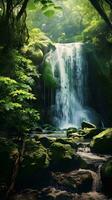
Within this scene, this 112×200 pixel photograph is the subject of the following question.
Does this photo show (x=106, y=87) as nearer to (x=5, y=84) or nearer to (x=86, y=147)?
(x=86, y=147)

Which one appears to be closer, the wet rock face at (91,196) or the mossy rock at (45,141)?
the wet rock face at (91,196)

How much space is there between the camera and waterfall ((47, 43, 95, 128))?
19.1 meters

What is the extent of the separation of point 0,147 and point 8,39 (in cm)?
448

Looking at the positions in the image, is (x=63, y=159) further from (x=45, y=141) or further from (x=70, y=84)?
(x=70, y=84)

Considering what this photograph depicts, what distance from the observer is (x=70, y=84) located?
66.2 ft

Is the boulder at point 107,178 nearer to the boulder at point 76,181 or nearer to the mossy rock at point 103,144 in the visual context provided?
the boulder at point 76,181

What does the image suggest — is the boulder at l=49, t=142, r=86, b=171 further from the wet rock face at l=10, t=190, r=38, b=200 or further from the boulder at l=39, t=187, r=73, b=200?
the wet rock face at l=10, t=190, r=38, b=200

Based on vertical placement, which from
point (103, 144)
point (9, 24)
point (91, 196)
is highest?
point (9, 24)

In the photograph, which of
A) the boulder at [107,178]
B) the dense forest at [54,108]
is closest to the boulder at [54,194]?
the dense forest at [54,108]

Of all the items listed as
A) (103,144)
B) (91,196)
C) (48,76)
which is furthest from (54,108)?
(91,196)

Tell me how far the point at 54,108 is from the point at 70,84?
227 centimetres

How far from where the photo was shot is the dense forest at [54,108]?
24.3 feet

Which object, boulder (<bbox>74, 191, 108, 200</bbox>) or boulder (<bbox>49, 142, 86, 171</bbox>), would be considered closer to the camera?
boulder (<bbox>74, 191, 108, 200</bbox>)

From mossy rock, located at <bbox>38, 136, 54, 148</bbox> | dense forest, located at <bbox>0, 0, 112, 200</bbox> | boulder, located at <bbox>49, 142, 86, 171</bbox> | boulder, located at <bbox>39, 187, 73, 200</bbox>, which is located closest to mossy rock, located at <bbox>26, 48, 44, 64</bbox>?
dense forest, located at <bbox>0, 0, 112, 200</bbox>
